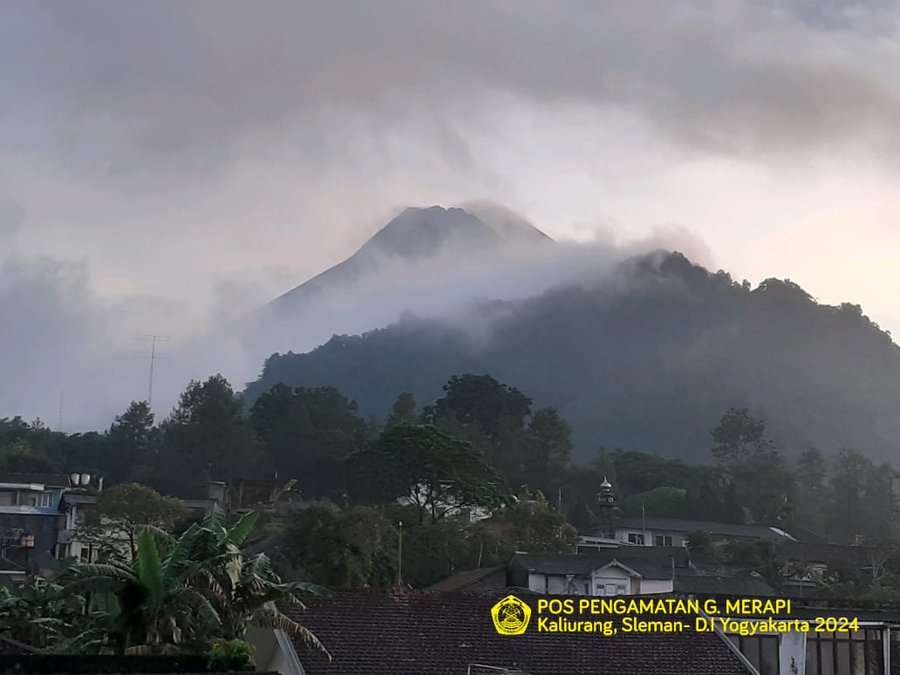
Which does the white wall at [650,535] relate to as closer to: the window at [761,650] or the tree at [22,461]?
the tree at [22,461]

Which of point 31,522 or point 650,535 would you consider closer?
point 31,522

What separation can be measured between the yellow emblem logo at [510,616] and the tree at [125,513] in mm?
39860

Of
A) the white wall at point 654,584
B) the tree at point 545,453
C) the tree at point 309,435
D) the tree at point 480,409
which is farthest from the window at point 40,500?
the tree at point 545,453

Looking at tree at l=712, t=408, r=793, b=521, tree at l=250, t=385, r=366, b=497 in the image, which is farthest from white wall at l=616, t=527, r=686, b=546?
tree at l=250, t=385, r=366, b=497

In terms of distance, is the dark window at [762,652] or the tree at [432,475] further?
the tree at [432,475]

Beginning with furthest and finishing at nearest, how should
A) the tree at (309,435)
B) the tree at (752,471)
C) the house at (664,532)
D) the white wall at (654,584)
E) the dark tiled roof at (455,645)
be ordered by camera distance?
the tree at (752,471)
the tree at (309,435)
the house at (664,532)
the white wall at (654,584)
the dark tiled roof at (455,645)

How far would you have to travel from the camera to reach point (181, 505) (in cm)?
7562

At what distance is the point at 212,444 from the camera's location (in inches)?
4924

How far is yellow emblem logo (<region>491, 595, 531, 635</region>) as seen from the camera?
35.3 metres

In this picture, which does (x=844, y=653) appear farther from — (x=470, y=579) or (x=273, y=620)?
(x=470, y=579)

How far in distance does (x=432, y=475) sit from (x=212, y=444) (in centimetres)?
4210

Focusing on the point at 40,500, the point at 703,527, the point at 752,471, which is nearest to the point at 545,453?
the point at 703,527

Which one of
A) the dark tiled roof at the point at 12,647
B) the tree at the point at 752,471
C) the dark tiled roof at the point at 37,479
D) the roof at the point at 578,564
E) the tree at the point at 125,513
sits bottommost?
the dark tiled roof at the point at 12,647

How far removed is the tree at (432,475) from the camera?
8853 centimetres
